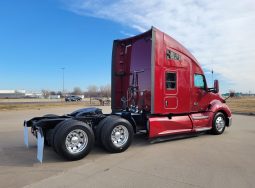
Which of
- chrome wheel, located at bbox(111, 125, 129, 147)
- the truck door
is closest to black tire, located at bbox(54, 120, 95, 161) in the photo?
chrome wheel, located at bbox(111, 125, 129, 147)

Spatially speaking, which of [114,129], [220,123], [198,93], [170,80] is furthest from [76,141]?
[220,123]

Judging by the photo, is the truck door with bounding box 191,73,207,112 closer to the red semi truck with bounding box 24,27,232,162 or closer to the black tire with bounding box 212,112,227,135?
the red semi truck with bounding box 24,27,232,162

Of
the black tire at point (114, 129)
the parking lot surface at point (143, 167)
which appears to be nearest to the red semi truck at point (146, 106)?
the black tire at point (114, 129)

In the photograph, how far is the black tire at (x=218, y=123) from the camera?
10.2 metres

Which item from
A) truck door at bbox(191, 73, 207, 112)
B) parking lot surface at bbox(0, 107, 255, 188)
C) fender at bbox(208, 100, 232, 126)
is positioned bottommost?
parking lot surface at bbox(0, 107, 255, 188)

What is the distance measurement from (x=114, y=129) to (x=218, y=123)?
16.0 feet

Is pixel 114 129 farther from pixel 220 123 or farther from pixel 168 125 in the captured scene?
pixel 220 123

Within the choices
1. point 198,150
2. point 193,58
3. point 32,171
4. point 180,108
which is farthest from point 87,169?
point 193,58

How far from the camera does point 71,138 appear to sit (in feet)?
21.8

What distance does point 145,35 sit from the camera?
30.0 ft

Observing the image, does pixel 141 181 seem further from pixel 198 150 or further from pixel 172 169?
pixel 198 150

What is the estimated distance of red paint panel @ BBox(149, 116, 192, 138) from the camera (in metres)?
8.26

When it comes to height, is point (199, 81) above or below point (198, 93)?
above

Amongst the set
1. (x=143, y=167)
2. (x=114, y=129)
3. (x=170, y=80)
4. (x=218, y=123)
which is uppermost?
(x=170, y=80)
